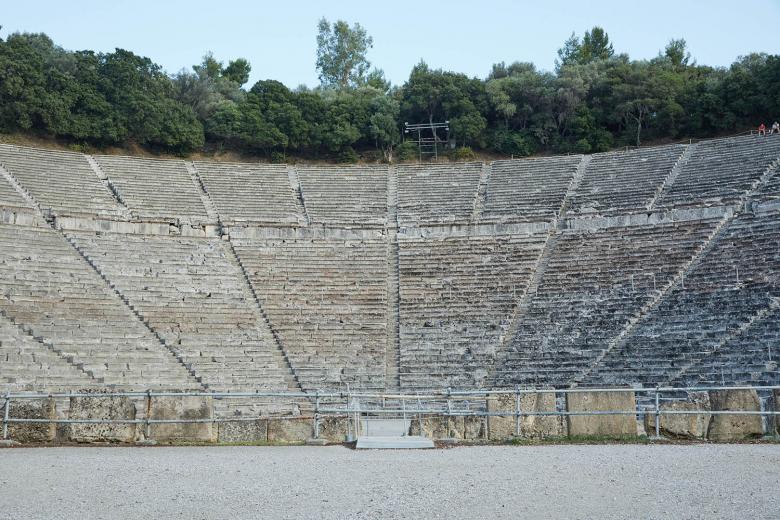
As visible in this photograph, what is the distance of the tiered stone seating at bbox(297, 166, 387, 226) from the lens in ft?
98.9

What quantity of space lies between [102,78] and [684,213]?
24.6 m

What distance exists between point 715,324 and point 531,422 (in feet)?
34.2

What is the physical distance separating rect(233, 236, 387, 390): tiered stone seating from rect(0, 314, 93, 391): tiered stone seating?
536 centimetres

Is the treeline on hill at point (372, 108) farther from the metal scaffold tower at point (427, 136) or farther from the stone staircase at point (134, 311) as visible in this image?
the stone staircase at point (134, 311)

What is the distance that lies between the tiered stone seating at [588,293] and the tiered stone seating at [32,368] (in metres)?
9.74

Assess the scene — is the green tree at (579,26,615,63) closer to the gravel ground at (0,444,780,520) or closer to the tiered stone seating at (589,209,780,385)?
the tiered stone seating at (589,209,780,385)

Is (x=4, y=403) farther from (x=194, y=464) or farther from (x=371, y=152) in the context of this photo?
(x=371, y=152)

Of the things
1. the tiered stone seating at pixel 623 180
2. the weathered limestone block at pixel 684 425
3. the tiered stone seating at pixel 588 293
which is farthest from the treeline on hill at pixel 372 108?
the weathered limestone block at pixel 684 425

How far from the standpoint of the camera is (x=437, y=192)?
31.8 m

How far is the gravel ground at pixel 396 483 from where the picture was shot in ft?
23.7

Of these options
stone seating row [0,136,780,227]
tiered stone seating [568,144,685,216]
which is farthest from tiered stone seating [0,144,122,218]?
tiered stone seating [568,144,685,216]

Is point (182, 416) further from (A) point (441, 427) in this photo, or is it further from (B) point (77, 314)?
(B) point (77, 314)

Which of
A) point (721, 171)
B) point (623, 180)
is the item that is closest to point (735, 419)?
point (721, 171)

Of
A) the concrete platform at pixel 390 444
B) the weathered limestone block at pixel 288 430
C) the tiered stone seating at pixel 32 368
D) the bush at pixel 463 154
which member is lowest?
the concrete platform at pixel 390 444
